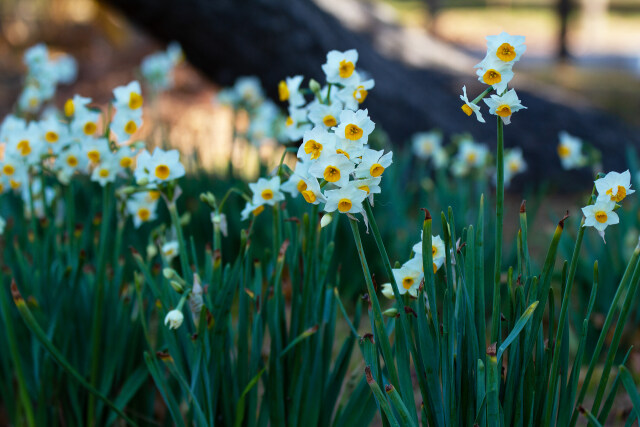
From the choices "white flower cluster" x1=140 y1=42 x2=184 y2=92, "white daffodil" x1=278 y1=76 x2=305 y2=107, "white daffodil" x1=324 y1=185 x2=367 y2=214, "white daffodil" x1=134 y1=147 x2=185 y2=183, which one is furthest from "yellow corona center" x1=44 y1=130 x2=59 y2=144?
"white flower cluster" x1=140 y1=42 x2=184 y2=92

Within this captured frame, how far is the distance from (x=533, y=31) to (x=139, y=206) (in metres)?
15.5

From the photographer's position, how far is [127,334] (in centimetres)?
148

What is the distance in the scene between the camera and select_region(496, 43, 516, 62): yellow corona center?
0.96 metres

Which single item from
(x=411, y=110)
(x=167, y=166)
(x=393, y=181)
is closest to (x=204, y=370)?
(x=167, y=166)

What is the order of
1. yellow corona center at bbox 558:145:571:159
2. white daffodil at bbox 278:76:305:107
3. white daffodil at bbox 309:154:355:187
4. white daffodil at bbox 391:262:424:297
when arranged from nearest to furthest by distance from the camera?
white daffodil at bbox 309:154:355:187
white daffodil at bbox 391:262:424:297
white daffodil at bbox 278:76:305:107
yellow corona center at bbox 558:145:571:159

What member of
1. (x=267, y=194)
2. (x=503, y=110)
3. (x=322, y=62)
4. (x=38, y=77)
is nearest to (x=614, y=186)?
(x=503, y=110)

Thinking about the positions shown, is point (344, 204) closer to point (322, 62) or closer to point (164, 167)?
point (164, 167)

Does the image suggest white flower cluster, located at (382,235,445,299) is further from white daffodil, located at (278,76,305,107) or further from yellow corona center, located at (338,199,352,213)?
white daffodil, located at (278,76,305,107)

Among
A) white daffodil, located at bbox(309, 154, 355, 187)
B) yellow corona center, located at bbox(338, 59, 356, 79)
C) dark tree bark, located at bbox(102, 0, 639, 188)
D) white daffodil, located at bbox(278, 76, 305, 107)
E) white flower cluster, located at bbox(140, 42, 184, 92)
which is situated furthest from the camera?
dark tree bark, located at bbox(102, 0, 639, 188)

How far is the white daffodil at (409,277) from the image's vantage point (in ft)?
3.62

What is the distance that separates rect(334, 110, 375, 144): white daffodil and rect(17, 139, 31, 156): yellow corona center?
92 cm

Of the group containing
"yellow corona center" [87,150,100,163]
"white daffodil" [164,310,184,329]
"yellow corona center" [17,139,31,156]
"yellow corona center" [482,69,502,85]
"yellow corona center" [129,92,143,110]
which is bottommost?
"white daffodil" [164,310,184,329]

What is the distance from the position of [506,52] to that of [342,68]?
37 cm

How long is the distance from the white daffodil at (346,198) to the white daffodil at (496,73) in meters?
0.25
